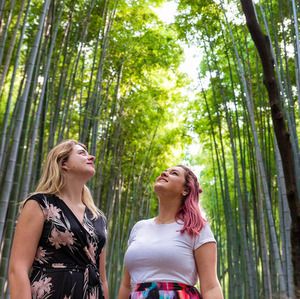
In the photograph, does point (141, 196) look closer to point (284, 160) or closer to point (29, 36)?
point (29, 36)

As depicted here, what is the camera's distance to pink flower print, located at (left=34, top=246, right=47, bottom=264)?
144 cm

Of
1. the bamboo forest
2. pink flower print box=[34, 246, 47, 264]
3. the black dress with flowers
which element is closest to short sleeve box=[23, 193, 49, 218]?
the black dress with flowers

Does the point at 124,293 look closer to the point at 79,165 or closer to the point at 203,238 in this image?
the point at 203,238

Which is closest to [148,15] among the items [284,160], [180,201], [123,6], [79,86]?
[123,6]

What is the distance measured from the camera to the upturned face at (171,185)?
1656 mm

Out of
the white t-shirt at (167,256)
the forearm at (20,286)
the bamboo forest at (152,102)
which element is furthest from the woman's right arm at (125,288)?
the bamboo forest at (152,102)

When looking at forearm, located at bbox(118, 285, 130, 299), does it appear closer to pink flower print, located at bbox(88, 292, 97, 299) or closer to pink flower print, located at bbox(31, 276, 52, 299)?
pink flower print, located at bbox(88, 292, 97, 299)

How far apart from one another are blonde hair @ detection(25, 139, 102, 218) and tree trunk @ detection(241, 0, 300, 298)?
34.5 inches

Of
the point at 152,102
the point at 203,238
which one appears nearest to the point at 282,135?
the point at 203,238

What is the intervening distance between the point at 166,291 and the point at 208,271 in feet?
0.49

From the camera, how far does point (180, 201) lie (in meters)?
1.67

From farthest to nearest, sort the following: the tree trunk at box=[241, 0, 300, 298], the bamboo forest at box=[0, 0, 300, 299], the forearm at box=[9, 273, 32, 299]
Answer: the bamboo forest at box=[0, 0, 300, 299], the forearm at box=[9, 273, 32, 299], the tree trunk at box=[241, 0, 300, 298]

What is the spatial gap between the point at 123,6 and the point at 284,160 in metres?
6.77

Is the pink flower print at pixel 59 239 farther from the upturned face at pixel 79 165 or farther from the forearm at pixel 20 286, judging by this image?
the upturned face at pixel 79 165
